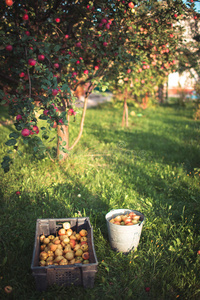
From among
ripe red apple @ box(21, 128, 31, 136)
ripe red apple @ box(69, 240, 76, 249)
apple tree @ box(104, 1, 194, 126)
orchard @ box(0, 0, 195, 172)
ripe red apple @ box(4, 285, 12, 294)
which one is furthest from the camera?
apple tree @ box(104, 1, 194, 126)

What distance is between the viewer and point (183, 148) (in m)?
5.16

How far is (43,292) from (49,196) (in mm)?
1382

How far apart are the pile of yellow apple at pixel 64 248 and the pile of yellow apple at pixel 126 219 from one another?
0.30 meters

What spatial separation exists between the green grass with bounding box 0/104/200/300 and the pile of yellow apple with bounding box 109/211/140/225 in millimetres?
251

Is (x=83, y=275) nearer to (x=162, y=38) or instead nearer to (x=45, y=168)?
(x=45, y=168)

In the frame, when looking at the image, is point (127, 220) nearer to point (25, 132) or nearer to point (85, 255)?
point (85, 255)

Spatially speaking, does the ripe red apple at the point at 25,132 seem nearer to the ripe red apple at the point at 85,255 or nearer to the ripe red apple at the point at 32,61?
the ripe red apple at the point at 32,61

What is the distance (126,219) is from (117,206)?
0.71 metres

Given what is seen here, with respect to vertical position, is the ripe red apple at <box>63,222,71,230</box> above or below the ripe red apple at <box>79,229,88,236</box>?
above

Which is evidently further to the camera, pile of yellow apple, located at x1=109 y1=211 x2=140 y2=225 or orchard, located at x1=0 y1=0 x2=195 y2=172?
orchard, located at x1=0 y1=0 x2=195 y2=172

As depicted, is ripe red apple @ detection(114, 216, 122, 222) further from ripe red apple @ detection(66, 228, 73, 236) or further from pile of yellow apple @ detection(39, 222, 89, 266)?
ripe red apple @ detection(66, 228, 73, 236)

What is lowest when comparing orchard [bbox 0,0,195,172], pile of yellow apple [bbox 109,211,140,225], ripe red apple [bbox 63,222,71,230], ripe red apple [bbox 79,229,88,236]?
ripe red apple [bbox 79,229,88,236]

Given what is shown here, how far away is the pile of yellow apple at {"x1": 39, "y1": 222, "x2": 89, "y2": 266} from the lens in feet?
6.34

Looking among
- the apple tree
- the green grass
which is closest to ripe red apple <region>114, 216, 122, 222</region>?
the green grass
